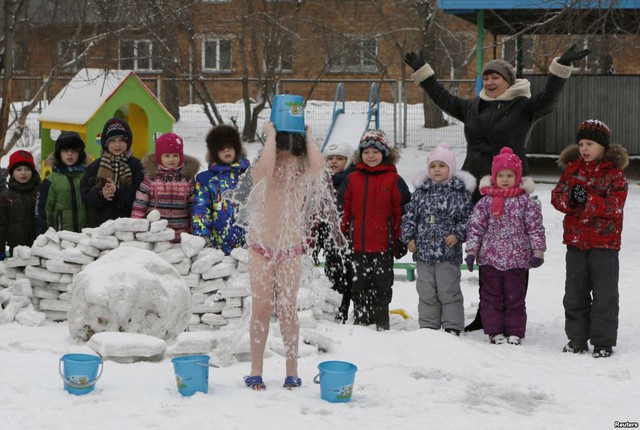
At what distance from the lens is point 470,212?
7023 mm

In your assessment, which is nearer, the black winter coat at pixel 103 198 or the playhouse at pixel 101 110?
the black winter coat at pixel 103 198

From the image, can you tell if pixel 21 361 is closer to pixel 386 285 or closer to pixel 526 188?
pixel 386 285

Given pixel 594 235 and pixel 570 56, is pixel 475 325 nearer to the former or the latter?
pixel 594 235

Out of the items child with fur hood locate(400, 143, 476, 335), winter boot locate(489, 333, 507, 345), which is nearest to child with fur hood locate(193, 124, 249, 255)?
child with fur hood locate(400, 143, 476, 335)

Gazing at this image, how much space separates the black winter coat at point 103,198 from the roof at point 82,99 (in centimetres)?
394

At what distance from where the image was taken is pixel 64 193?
789 centimetres

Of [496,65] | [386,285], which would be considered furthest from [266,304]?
[496,65]

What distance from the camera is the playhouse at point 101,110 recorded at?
Answer: 11695 millimetres

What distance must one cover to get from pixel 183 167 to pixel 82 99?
5.03m

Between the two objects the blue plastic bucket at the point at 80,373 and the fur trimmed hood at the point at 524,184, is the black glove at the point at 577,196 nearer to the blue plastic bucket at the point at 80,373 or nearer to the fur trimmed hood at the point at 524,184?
the fur trimmed hood at the point at 524,184

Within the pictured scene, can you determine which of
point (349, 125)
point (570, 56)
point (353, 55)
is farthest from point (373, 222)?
point (353, 55)

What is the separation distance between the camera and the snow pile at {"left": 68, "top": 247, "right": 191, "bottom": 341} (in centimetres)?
624

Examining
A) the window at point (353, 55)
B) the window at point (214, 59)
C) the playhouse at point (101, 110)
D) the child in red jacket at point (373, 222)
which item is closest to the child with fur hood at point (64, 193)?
the child in red jacket at point (373, 222)

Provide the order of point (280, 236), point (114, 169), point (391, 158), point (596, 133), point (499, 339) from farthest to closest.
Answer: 1. point (114, 169)
2. point (391, 158)
3. point (499, 339)
4. point (596, 133)
5. point (280, 236)
